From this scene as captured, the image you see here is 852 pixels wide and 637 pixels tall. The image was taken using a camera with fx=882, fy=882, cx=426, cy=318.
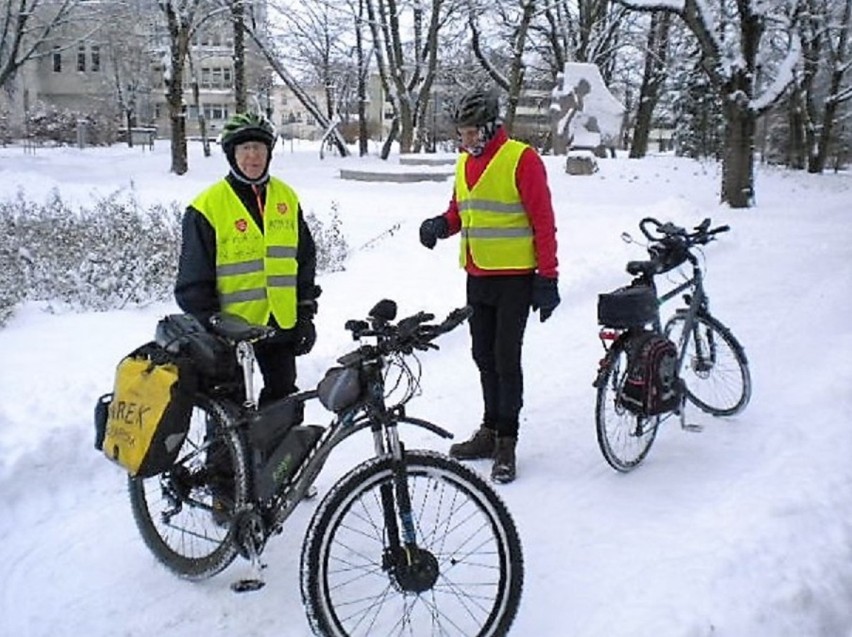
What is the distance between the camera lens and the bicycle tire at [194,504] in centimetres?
356

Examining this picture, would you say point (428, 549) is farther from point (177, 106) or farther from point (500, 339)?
point (177, 106)

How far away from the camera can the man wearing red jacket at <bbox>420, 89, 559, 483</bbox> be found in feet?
14.7

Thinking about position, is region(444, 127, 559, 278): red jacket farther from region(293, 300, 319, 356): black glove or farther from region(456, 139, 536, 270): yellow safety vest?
region(293, 300, 319, 356): black glove

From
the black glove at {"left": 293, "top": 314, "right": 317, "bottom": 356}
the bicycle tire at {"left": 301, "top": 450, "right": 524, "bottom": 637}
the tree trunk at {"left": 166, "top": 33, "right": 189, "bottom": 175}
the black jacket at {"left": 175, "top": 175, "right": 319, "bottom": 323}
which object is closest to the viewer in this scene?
the bicycle tire at {"left": 301, "top": 450, "right": 524, "bottom": 637}

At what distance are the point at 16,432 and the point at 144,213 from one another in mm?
6215

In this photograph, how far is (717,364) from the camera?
18.7ft

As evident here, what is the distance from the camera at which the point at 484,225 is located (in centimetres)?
463

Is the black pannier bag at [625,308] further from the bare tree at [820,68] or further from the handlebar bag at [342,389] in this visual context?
the bare tree at [820,68]

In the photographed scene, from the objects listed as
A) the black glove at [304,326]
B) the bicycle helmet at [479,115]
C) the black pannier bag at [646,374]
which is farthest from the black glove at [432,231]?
the black pannier bag at [646,374]

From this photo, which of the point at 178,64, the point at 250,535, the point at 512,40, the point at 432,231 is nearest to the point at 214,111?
the point at 512,40

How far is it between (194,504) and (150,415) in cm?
52

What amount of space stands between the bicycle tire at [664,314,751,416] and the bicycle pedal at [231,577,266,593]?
3.01 m

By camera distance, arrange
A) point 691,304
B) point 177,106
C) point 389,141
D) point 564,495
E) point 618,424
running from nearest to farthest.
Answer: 1. point 564,495
2. point 618,424
3. point 691,304
4. point 177,106
5. point 389,141

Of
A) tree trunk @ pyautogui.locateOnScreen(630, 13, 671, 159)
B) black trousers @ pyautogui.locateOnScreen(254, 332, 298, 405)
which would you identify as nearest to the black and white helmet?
black trousers @ pyautogui.locateOnScreen(254, 332, 298, 405)
